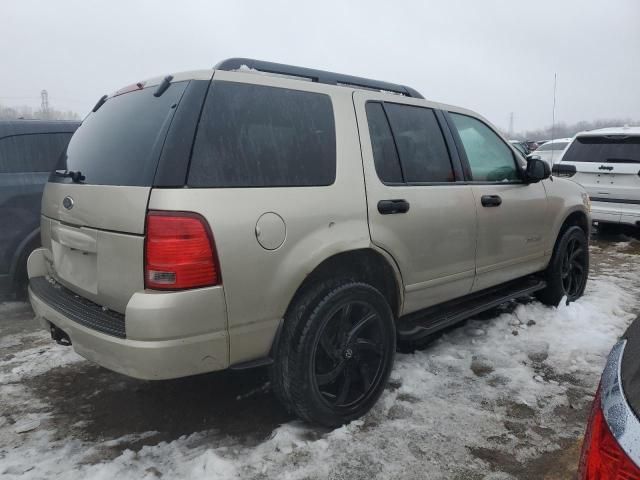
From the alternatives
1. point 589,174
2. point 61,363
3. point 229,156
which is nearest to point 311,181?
point 229,156

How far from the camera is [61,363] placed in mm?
3418

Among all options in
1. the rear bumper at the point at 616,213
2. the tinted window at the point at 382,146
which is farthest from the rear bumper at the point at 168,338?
the rear bumper at the point at 616,213

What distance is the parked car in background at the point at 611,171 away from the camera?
24.1ft

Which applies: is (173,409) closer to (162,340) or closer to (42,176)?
(162,340)

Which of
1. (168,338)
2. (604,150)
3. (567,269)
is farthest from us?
(604,150)

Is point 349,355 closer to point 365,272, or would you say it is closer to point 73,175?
point 365,272

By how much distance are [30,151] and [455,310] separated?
4.06 metres

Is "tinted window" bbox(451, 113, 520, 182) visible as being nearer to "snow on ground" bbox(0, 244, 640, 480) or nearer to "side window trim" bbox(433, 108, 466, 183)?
"side window trim" bbox(433, 108, 466, 183)

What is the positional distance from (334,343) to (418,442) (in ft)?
2.18

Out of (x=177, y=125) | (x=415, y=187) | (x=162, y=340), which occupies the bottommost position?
(x=162, y=340)

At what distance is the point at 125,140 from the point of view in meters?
2.41

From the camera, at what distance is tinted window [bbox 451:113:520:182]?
140 inches

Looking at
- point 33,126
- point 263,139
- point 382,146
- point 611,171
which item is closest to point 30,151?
point 33,126

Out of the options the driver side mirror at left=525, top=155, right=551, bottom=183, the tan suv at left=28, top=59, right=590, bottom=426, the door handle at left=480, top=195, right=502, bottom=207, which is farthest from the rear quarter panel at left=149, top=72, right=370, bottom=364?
the driver side mirror at left=525, top=155, right=551, bottom=183
